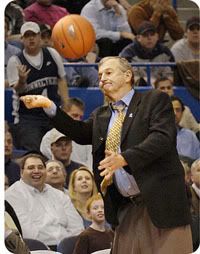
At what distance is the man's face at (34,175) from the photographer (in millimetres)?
6367

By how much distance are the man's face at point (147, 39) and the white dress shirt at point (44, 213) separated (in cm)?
180

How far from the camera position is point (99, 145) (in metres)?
4.94

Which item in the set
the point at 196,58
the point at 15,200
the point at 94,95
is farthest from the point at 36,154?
the point at 196,58

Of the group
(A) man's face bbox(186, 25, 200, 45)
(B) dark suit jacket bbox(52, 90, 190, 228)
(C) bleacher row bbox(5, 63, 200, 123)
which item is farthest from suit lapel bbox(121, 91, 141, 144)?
(A) man's face bbox(186, 25, 200, 45)

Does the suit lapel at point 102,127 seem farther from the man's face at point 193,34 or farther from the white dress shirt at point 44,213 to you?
the man's face at point 193,34

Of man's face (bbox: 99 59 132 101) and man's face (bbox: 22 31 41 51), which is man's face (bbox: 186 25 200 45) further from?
man's face (bbox: 99 59 132 101)

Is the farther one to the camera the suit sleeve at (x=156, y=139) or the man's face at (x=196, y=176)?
the man's face at (x=196, y=176)

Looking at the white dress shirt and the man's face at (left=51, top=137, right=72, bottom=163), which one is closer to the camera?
the white dress shirt

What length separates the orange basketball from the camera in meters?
7.24

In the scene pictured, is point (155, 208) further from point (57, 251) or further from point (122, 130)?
point (57, 251)

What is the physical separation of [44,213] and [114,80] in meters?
1.63

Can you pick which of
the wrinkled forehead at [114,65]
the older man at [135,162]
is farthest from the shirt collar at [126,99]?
the wrinkled forehead at [114,65]

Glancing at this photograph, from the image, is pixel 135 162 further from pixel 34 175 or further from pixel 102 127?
pixel 34 175

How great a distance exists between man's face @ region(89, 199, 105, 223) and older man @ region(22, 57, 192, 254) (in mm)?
1151
